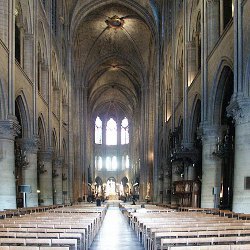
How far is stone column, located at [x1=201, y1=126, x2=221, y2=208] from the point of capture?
68.0 feet

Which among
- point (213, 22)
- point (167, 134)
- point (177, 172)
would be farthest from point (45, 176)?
point (213, 22)

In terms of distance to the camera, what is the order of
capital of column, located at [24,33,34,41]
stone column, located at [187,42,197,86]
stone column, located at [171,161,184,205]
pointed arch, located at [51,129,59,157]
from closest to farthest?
1. capital of column, located at [24,33,34,41]
2. stone column, located at [187,42,197,86]
3. stone column, located at [171,161,184,205]
4. pointed arch, located at [51,129,59,157]

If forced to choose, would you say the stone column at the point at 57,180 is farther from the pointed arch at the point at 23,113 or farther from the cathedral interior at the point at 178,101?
the pointed arch at the point at 23,113

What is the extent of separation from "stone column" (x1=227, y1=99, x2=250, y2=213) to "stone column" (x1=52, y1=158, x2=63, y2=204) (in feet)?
73.6

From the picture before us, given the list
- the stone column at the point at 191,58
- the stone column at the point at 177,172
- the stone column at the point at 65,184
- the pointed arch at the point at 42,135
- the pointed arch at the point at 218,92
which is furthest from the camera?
the stone column at the point at 65,184

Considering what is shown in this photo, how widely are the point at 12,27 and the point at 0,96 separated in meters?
3.60

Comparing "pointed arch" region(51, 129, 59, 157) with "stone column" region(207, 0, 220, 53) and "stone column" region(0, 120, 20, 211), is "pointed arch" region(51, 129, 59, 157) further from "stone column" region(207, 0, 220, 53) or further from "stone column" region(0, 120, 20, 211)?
"stone column" region(207, 0, 220, 53)

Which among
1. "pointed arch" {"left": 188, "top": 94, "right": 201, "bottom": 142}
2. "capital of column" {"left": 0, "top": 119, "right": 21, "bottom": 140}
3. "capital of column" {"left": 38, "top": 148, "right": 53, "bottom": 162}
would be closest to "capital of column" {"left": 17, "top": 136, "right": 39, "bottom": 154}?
"capital of column" {"left": 38, "top": 148, "right": 53, "bottom": 162}

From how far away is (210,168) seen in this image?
21000 millimetres

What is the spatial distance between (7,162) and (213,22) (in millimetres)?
12414

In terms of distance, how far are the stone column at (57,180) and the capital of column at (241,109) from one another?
2274 centimetres

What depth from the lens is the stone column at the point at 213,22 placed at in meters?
21.1

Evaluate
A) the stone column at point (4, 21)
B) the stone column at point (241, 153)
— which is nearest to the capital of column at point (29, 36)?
the stone column at point (4, 21)

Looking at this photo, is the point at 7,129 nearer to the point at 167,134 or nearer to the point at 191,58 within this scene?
the point at 191,58
